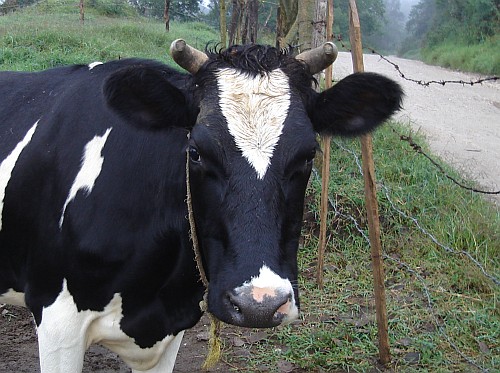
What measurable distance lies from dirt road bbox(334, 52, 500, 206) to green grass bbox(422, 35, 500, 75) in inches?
103

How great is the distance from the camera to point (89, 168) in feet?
9.36

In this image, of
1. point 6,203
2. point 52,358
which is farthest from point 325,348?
point 6,203

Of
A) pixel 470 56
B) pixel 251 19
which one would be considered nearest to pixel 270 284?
pixel 251 19

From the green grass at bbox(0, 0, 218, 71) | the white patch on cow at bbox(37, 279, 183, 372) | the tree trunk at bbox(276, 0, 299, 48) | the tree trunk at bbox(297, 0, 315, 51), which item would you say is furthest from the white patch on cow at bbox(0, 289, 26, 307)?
the green grass at bbox(0, 0, 218, 71)

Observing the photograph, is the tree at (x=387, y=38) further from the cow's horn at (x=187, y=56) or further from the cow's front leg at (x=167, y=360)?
the cow's horn at (x=187, y=56)

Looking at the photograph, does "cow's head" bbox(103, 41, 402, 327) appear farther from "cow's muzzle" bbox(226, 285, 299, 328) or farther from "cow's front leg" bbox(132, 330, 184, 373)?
"cow's front leg" bbox(132, 330, 184, 373)

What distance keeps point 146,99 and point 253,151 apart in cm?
59

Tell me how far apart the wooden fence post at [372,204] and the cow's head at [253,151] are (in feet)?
3.16

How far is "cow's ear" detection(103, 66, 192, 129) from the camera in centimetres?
254

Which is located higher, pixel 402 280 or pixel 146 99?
pixel 146 99

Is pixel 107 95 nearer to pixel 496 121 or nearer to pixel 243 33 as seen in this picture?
pixel 243 33

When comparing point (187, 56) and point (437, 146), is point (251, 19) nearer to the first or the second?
point (437, 146)

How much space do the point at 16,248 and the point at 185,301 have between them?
0.88m

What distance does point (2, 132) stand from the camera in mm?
3221
